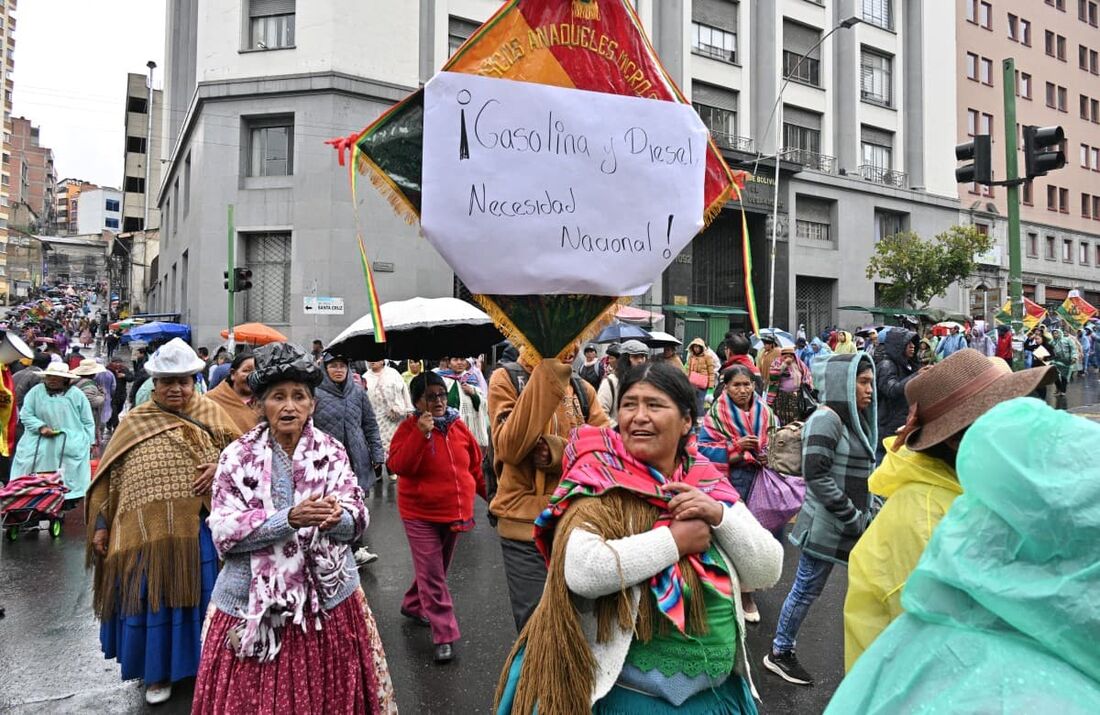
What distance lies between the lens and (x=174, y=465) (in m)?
4.22

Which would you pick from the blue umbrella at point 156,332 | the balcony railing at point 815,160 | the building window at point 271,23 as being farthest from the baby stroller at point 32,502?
the balcony railing at point 815,160

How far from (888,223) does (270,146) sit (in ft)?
83.9

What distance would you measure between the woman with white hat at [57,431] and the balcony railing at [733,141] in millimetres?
24252

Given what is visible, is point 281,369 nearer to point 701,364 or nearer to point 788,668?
point 788,668

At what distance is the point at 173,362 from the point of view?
4273mm

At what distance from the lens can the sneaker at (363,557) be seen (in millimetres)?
6773

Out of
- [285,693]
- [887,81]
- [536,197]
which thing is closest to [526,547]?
[285,693]

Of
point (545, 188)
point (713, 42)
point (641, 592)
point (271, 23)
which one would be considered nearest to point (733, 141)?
point (713, 42)

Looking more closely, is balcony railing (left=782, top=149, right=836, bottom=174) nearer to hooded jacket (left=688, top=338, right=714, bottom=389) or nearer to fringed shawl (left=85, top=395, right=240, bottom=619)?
hooded jacket (left=688, top=338, right=714, bottom=389)

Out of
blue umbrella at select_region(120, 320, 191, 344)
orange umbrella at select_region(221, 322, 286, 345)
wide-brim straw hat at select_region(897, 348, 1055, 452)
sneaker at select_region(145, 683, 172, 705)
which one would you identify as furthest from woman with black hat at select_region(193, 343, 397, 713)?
blue umbrella at select_region(120, 320, 191, 344)

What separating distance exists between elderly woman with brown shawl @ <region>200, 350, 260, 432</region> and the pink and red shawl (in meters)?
3.60

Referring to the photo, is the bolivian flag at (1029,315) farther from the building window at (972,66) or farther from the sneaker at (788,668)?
the building window at (972,66)

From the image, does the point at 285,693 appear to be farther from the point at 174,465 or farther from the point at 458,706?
the point at 174,465

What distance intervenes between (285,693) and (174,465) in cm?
180
